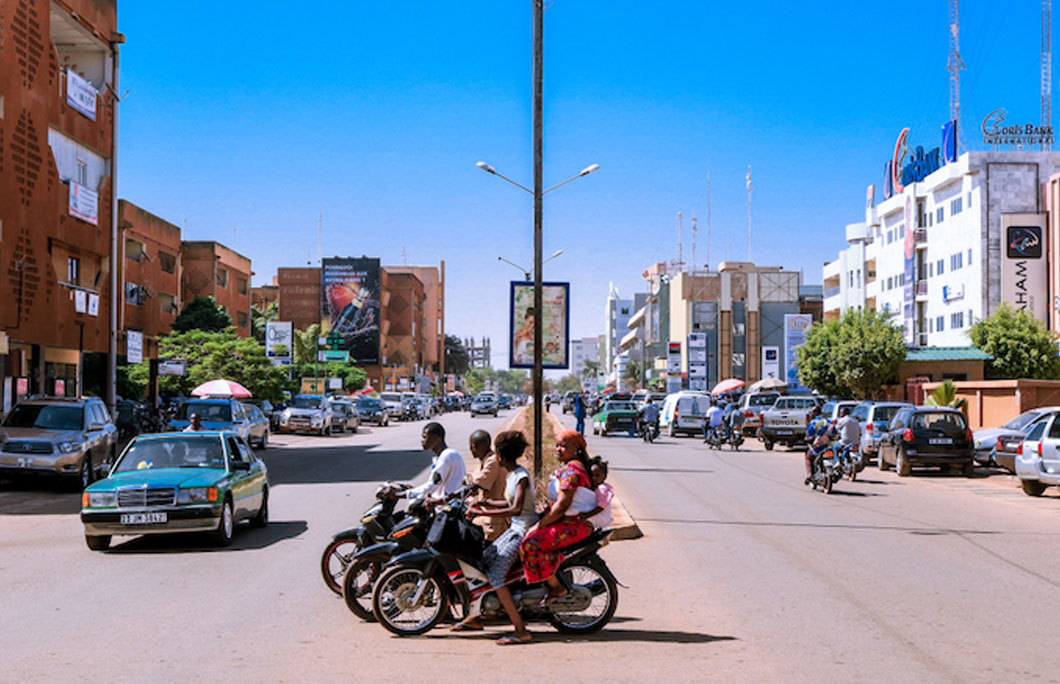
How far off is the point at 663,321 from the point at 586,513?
12897 centimetres

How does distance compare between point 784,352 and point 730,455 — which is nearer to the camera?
point 730,455

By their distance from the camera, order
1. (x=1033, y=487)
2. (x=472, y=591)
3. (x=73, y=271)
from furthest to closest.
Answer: (x=73, y=271)
(x=1033, y=487)
(x=472, y=591)

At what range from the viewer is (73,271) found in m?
36.9

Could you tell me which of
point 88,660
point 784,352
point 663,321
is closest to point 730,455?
point 88,660

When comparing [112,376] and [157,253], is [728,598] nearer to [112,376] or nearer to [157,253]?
[112,376]

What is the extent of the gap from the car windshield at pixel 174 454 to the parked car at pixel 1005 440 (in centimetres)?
1856

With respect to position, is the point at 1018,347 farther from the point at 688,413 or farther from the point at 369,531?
the point at 369,531

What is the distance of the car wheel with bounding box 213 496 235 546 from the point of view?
519 inches

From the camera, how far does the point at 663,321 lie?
136 m

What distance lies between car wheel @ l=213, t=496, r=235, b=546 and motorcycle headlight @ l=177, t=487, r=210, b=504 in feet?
0.89

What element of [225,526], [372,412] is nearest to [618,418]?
[372,412]

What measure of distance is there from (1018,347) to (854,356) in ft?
25.4

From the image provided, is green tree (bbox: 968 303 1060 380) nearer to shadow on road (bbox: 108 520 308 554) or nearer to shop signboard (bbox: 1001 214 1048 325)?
shop signboard (bbox: 1001 214 1048 325)

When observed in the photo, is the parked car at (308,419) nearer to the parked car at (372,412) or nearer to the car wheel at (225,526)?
the parked car at (372,412)
